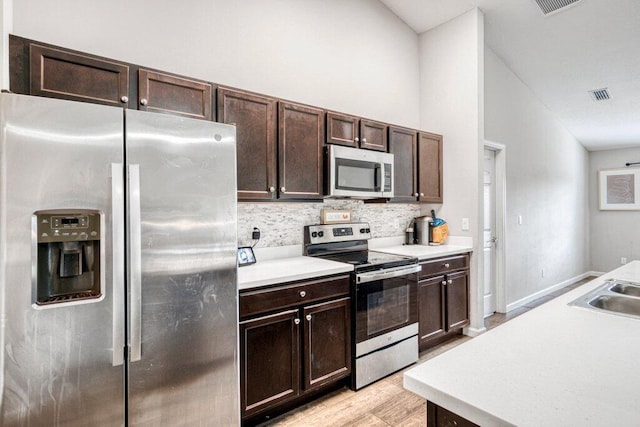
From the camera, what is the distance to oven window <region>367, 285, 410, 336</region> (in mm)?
2447

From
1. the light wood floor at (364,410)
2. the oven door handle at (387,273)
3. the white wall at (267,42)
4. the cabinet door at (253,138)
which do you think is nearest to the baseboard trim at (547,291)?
the oven door handle at (387,273)

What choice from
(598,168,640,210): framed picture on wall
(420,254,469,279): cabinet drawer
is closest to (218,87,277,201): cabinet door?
(420,254,469,279): cabinet drawer

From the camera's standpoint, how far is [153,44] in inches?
86.5

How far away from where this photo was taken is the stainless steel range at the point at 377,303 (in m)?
2.38

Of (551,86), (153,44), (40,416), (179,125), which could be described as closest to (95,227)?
(179,125)

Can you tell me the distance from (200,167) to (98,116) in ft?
1.52

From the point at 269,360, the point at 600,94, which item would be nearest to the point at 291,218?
the point at 269,360

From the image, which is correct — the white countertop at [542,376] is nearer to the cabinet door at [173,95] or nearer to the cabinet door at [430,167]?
the cabinet door at [173,95]

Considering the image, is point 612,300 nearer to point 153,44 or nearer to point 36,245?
point 36,245

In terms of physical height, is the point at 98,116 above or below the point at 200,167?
above

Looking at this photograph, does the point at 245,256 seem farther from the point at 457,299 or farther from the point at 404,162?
the point at 457,299

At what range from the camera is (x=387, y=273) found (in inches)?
99.7

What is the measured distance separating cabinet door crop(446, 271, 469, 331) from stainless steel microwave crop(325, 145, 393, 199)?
110 cm

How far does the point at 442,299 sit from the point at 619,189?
5.73 metres
